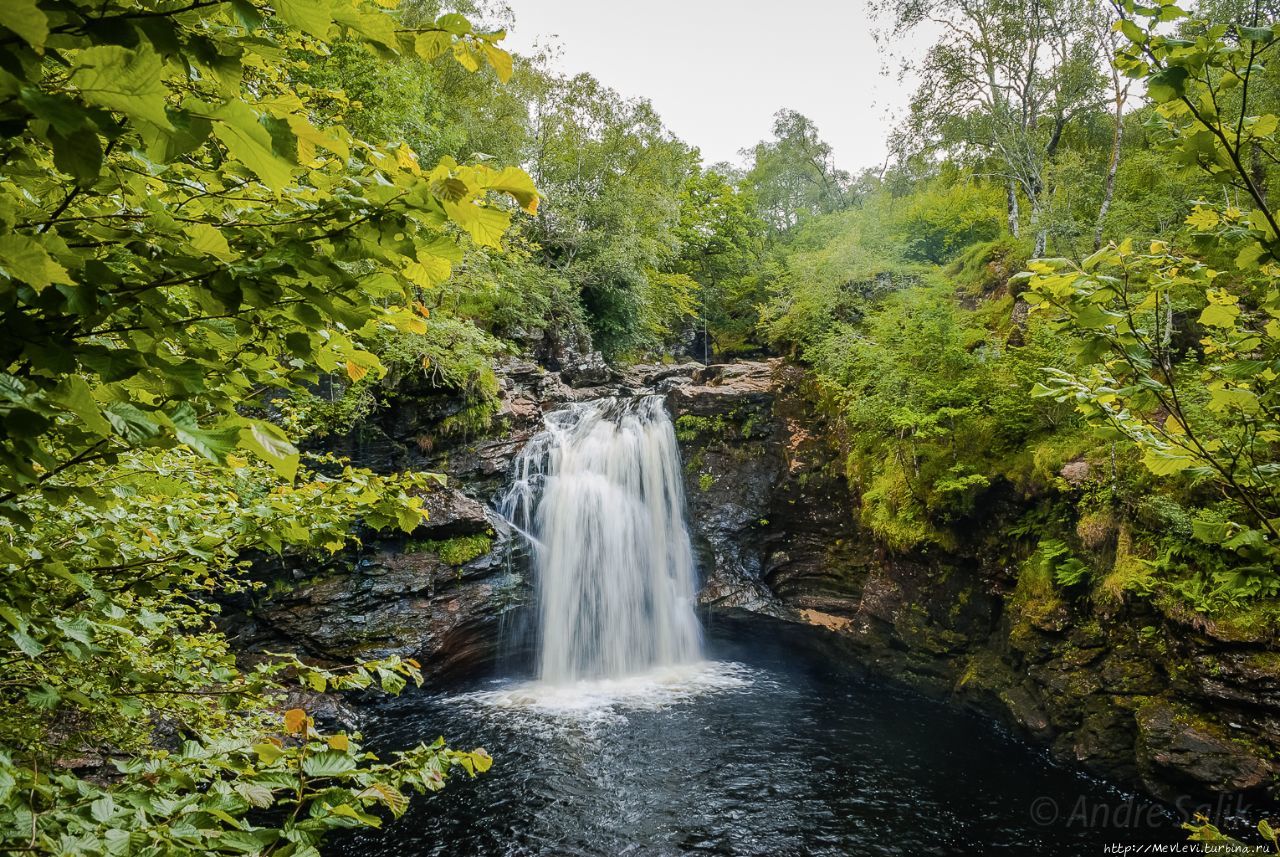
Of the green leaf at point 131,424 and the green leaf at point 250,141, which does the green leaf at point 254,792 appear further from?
the green leaf at point 250,141

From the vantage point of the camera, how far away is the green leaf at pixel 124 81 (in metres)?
0.78

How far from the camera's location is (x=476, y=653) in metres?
11.0

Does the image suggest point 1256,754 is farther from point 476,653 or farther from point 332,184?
point 476,653

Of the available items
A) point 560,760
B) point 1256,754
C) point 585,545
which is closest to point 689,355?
point 585,545

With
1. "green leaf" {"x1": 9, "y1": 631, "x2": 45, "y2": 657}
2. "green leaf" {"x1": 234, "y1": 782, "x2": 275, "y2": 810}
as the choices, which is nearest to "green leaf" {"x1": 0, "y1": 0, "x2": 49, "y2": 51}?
"green leaf" {"x1": 9, "y1": 631, "x2": 45, "y2": 657}

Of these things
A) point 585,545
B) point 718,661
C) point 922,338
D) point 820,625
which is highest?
point 922,338

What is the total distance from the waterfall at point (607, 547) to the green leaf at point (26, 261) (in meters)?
11.4

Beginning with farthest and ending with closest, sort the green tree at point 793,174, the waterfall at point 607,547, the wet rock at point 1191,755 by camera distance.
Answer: the green tree at point 793,174 → the waterfall at point 607,547 → the wet rock at point 1191,755

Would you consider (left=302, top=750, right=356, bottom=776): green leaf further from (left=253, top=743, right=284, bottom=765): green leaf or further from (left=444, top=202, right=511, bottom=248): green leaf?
(left=444, top=202, right=511, bottom=248): green leaf

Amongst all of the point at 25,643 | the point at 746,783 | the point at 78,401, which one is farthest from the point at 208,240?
the point at 746,783

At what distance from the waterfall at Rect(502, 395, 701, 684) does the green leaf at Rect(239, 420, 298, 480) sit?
1114 cm

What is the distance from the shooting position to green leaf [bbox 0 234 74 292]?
2.72ft

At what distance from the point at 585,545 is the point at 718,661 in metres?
3.68

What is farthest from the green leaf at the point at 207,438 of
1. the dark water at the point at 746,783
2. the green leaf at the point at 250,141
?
the dark water at the point at 746,783
